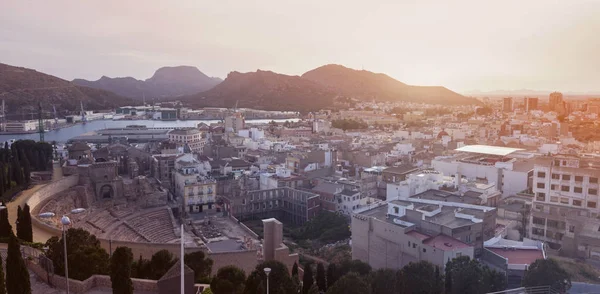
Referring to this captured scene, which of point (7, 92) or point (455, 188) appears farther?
point (7, 92)

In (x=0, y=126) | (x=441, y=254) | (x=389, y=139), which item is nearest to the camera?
(x=441, y=254)

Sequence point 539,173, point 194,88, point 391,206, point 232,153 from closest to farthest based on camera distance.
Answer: point 391,206 → point 539,173 → point 232,153 → point 194,88

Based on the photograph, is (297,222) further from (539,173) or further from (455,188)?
(539,173)

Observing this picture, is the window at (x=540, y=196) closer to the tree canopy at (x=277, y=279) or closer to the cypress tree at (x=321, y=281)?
the cypress tree at (x=321, y=281)

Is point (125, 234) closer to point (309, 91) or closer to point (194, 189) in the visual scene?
point (194, 189)

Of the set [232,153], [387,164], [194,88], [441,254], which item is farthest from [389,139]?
[194,88]

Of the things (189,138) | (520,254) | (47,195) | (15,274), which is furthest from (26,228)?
(189,138)

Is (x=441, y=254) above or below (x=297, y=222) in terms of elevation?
above

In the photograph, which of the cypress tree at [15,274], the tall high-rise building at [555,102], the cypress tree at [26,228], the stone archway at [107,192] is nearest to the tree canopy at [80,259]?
the cypress tree at [15,274]
